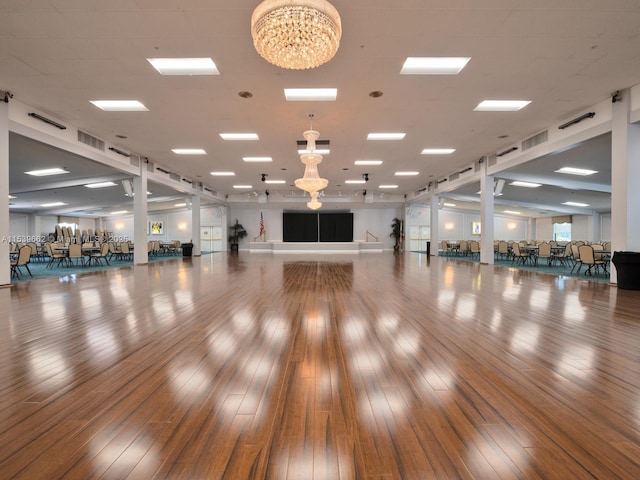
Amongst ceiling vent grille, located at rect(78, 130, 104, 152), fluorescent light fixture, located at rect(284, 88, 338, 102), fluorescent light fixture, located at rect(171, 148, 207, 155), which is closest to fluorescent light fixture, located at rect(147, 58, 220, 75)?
Result: fluorescent light fixture, located at rect(284, 88, 338, 102)

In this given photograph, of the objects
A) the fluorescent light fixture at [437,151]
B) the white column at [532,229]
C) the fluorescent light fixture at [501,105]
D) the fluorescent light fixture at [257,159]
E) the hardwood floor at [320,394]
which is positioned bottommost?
the hardwood floor at [320,394]

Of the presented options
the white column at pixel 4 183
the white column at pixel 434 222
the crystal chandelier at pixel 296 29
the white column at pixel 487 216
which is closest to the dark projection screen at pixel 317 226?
the white column at pixel 434 222

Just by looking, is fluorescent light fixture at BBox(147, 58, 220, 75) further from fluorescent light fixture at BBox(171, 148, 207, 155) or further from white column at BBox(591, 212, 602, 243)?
white column at BBox(591, 212, 602, 243)

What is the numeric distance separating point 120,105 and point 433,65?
628 centimetres

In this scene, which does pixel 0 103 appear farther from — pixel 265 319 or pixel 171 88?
pixel 265 319

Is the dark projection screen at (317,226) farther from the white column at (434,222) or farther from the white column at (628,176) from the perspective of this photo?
the white column at (628,176)

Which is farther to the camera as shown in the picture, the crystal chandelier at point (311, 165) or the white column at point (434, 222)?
the white column at point (434, 222)

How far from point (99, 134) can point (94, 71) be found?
154 inches

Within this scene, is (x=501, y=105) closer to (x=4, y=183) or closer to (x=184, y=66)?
(x=184, y=66)

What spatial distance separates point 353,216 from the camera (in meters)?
22.3

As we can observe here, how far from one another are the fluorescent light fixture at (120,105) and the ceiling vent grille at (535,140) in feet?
31.6

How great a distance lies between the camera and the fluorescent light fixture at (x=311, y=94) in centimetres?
596

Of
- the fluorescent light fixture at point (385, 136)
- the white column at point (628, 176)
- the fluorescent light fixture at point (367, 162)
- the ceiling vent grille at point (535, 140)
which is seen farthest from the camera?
the fluorescent light fixture at point (367, 162)

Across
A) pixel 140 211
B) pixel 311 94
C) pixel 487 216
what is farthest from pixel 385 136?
pixel 140 211
